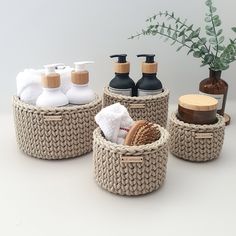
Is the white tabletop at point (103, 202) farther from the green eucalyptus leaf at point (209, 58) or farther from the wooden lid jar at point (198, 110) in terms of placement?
the green eucalyptus leaf at point (209, 58)

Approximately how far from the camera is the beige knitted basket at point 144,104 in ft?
2.67

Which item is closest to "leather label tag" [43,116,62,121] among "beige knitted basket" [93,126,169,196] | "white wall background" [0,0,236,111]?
"beige knitted basket" [93,126,169,196]

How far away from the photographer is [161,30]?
0.94 meters

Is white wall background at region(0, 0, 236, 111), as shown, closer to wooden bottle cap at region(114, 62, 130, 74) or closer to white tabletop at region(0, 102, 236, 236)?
wooden bottle cap at region(114, 62, 130, 74)

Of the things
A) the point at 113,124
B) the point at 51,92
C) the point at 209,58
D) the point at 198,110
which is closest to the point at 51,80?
the point at 51,92

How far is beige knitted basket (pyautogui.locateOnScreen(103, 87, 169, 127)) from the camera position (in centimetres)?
81

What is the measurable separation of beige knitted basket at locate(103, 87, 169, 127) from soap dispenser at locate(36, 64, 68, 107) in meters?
0.13

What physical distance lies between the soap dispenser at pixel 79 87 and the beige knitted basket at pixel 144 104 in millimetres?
71

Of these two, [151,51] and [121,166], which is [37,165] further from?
[151,51]

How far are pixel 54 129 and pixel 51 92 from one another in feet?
0.25

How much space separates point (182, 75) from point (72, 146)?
45cm

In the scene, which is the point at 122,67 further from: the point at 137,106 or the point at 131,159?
the point at 131,159

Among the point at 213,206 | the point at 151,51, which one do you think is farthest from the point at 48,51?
A: the point at 213,206

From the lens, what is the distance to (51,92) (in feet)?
2.46
